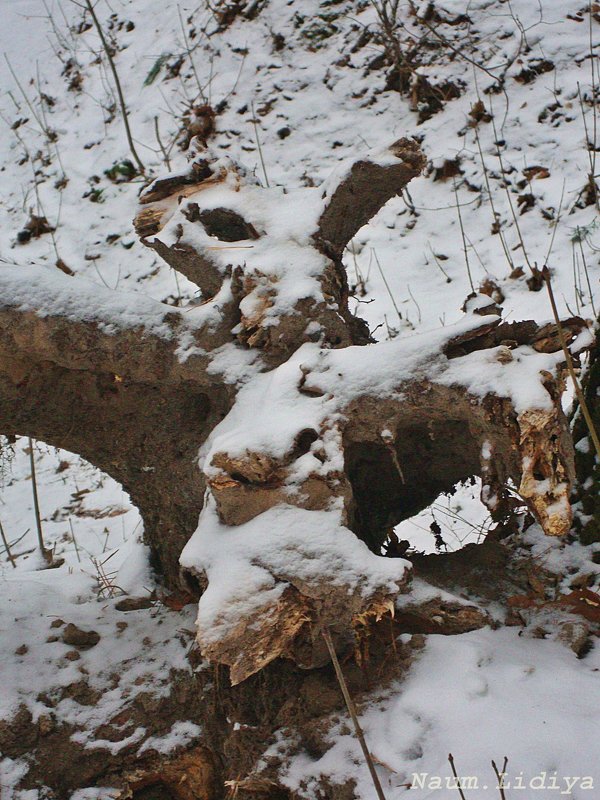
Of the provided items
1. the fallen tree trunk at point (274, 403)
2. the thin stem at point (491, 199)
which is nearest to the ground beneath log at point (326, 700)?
the fallen tree trunk at point (274, 403)

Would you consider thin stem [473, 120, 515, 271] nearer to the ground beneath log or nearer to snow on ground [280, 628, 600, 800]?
the ground beneath log

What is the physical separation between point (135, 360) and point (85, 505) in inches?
117

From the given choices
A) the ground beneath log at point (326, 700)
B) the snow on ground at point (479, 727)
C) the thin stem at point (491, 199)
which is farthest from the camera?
the thin stem at point (491, 199)

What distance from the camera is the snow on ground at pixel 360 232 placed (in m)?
1.84

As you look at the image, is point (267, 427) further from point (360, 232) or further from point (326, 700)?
point (360, 232)

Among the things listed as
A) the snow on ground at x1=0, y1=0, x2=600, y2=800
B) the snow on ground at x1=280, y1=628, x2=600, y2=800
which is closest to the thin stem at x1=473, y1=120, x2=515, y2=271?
the snow on ground at x1=0, y1=0, x2=600, y2=800

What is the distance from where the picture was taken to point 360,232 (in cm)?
528

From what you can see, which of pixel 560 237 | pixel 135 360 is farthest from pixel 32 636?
pixel 560 237

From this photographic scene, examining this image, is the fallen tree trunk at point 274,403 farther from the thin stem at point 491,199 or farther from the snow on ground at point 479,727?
the thin stem at point 491,199

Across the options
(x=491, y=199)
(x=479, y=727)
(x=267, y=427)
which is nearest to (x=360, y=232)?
(x=491, y=199)

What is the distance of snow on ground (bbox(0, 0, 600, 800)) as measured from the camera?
6.03 ft

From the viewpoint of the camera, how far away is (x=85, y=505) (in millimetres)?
4945

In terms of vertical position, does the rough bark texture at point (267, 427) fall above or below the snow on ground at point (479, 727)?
above

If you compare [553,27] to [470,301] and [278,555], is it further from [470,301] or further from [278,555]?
[278,555]
